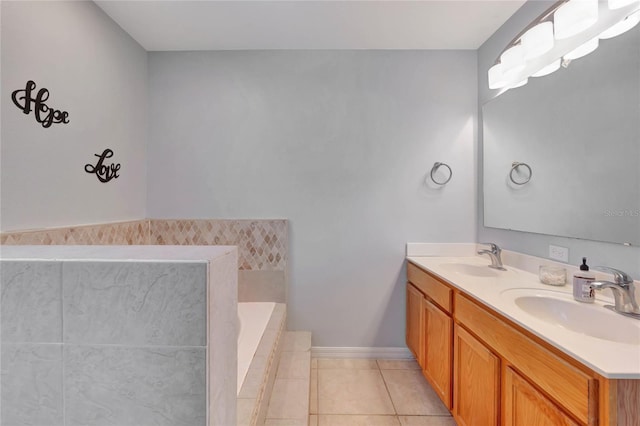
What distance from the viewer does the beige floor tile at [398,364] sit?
8.08ft

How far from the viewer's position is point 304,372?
200cm

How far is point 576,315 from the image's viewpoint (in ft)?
4.52

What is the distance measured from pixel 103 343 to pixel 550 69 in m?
2.40

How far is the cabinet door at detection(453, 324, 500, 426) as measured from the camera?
138 cm

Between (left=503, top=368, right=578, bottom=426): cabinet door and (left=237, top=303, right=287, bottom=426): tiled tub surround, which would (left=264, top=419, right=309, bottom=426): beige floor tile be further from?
(left=503, top=368, right=578, bottom=426): cabinet door

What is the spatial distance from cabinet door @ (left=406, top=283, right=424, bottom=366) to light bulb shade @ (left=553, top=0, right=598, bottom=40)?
1766 millimetres

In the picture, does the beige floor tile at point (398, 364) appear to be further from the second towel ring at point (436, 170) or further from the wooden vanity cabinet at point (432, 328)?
the second towel ring at point (436, 170)

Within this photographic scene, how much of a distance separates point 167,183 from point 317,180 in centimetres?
127

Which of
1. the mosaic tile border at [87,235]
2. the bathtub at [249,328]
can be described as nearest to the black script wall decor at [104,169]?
the mosaic tile border at [87,235]

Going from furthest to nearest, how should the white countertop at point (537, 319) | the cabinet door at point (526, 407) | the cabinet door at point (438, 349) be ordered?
the cabinet door at point (438, 349) < the cabinet door at point (526, 407) < the white countertop at point (537, 319)

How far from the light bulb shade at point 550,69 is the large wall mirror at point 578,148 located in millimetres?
33

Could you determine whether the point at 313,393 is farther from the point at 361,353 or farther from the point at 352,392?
the point at 361,353

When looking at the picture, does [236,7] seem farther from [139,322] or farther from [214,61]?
[139,322]

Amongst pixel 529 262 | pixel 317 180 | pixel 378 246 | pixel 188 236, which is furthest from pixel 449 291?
pixel 188 236
